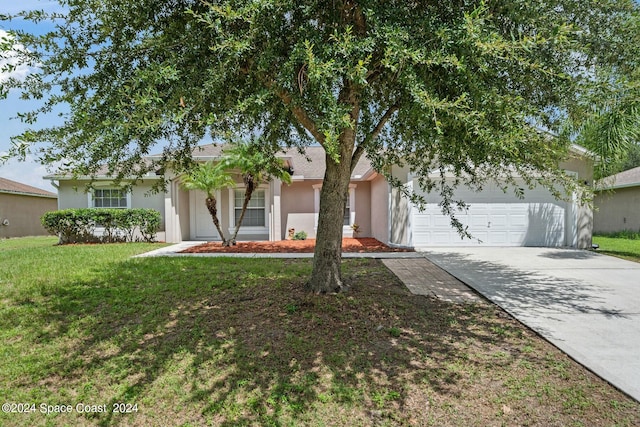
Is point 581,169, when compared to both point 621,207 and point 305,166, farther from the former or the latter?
point 305,166

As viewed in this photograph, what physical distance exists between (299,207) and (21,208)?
17144 mm

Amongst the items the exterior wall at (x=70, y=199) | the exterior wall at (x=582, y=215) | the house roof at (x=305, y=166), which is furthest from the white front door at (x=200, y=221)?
the exterior wall at (x=582, y=215)

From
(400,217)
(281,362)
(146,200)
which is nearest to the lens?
(281,362)

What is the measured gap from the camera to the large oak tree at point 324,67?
346 cm

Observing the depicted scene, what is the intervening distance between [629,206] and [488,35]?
2071 centimetres

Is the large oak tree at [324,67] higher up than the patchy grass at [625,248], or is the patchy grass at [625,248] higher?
the large oak tree at [324,67]

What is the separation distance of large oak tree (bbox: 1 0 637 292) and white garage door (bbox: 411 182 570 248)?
310 inches

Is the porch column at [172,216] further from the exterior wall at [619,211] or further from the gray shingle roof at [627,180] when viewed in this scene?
the exterior wall at [619,211]

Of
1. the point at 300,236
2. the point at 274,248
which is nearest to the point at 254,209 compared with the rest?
the point at 300,236

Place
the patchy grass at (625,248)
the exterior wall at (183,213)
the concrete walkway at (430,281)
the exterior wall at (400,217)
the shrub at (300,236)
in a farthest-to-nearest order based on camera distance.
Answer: the shrub at (300,236) < the exterior wall at (183,213) < the exterior wall at (400,217) < the patchy grass at (625,248) < the concrete walkway at (430,281)

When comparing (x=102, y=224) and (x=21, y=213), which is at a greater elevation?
(x=21, y=213)

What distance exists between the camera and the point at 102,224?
579 inches

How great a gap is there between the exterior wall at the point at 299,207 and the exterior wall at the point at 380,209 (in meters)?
2.65

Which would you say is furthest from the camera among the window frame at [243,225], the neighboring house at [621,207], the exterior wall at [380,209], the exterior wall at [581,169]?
the neighboring house at [621,207]
